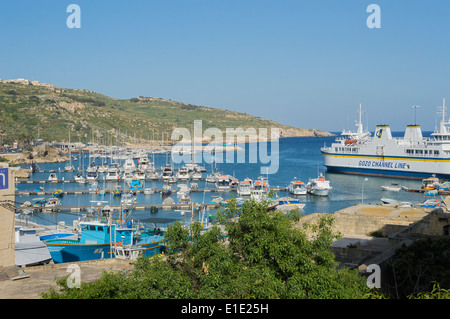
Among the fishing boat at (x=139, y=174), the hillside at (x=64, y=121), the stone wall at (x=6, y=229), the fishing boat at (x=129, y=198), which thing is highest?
the hillside at (x=64, y=121)

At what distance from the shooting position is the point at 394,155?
68812mm

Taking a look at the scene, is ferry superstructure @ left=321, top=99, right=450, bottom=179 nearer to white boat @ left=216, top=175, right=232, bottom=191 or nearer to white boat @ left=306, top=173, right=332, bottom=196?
white boat @ left=306, top=173, right=332, bottom=196

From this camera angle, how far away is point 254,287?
877cm

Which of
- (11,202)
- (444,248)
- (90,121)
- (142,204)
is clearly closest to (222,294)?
(444,248)

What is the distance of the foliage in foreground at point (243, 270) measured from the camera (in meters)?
9.02

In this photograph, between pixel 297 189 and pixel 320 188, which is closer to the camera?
pixel 320 188

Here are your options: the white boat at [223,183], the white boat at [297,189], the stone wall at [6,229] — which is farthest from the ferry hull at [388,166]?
the stone wall at [6,229]

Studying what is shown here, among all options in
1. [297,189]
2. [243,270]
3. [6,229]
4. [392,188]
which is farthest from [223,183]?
[243,270]

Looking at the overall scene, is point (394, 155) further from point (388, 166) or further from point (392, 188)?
point (392, 188)

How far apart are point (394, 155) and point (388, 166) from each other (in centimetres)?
208

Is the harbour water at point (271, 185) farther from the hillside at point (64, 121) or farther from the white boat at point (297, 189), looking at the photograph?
the hillside at point (64, 121)

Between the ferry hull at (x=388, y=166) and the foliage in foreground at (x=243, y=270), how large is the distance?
5872 cm
